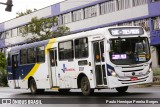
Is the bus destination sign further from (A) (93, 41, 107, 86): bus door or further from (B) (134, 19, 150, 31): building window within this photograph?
(B) (134, 19, 150, 31): building window

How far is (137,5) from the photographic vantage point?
50719 mm

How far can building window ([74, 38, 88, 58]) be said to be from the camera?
18.9m

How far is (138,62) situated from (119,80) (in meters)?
1.11

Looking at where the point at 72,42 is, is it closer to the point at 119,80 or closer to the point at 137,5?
the point at 119,80

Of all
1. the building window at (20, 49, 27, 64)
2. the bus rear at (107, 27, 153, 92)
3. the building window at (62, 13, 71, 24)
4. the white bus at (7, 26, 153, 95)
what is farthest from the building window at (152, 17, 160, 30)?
the bus rear at (107, 27, 153, 92)

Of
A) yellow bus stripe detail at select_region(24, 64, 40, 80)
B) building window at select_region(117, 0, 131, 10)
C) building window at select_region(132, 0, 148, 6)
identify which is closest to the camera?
yellow bus stripe detail at select_region(24, 64, 40, 80)

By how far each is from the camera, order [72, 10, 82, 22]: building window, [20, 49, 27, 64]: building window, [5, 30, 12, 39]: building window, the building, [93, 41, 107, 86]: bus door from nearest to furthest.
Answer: [93, 41, 107, 86]: bus door
[20, 49, 27, 64]: building window
the building
[72, 10, 82, 22]: building window
[5, 30, 12, 39]: building window

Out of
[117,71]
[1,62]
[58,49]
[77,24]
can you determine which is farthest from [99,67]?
[1,62]

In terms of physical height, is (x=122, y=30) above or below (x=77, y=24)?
below

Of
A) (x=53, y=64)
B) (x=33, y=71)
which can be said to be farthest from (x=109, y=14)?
(x=53, y=64)

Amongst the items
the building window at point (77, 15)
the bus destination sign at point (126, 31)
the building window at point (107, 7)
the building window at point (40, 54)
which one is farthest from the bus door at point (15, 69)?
the building window at point (77, 15)

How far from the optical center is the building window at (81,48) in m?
18.9

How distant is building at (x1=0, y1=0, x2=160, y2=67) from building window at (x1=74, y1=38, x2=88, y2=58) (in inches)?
1170

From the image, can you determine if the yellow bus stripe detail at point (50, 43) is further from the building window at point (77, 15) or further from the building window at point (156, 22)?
the building window at point (77, 15)
